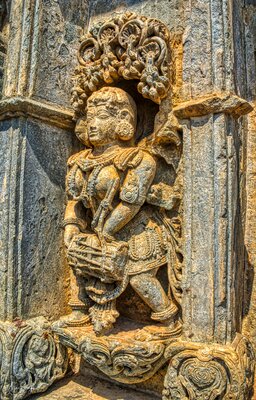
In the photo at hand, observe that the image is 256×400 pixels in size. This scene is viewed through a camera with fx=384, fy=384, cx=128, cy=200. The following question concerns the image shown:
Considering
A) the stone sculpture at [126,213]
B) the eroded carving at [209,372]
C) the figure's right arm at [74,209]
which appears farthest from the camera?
the figure's right arm at [74,209]

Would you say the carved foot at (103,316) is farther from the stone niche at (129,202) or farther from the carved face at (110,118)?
the carved face at (110,118)

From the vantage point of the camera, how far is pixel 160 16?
2979 mm

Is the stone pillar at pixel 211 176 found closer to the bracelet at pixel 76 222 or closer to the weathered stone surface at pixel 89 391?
the weathered stone surface at pixel 89 391

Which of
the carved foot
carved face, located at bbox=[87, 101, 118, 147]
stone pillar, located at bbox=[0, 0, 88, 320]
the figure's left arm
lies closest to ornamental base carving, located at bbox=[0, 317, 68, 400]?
stone pillar, located at bbox=[0, 0, 88, 320]

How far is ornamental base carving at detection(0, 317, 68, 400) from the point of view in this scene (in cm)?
269

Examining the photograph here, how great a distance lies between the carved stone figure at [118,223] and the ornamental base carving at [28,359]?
0.29 metres

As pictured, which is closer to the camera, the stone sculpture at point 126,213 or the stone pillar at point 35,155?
the stone sculpture at point 126,213

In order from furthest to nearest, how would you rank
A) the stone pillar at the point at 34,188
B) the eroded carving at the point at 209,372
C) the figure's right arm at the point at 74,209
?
the figure's right arm at the point at 74,209
the stone pillar at the point at 34,188
the eroded carving at the point at 209,372

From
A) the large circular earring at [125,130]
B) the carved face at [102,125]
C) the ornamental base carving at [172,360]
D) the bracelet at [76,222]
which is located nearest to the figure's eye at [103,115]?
the carved face at [102,125]

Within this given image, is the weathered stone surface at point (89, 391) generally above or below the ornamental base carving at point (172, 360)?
below

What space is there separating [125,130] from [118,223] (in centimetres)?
68

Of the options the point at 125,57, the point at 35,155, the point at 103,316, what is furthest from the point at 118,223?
the point at 125,57

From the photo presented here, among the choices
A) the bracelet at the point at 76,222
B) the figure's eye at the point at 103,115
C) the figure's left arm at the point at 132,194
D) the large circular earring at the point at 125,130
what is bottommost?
the bracelet at the point at 76,222

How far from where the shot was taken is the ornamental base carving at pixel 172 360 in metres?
2.16
